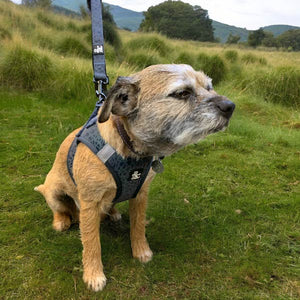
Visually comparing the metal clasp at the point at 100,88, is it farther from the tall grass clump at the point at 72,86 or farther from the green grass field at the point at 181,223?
the tall grass clump at the point at 72,86

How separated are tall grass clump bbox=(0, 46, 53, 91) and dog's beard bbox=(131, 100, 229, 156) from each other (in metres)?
6.56

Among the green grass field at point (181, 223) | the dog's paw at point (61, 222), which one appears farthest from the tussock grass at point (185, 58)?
the dog's paw at point (61, 222)

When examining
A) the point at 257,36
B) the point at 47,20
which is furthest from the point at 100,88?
the point at 257,36

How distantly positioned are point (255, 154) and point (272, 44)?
47707 millimetres

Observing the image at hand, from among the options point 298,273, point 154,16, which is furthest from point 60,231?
point 154,16

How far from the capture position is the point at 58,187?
Answer: 2.64 m

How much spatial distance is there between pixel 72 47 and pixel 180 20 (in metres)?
31.4

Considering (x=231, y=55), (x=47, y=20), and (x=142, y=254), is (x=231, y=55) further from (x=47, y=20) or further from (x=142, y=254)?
(x=142, y=254)

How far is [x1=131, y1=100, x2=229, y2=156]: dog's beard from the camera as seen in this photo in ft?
5.77

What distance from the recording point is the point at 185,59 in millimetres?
11742

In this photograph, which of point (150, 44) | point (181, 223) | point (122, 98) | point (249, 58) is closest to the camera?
point (122, 98)

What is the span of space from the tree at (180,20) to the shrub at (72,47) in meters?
21.8

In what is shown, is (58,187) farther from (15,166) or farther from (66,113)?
(66,113)

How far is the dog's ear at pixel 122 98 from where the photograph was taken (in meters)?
1.78
